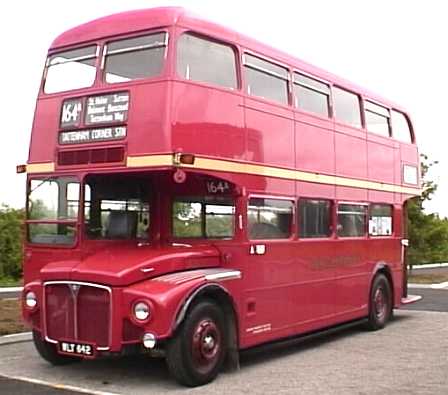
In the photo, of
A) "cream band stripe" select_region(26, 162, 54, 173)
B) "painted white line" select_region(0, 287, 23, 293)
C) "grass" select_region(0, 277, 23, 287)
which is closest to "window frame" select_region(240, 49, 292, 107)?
"cream band stripe" select_region(26, 162, 54, 173)

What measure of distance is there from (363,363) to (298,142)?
3.24 meters

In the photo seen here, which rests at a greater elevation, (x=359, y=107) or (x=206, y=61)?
(x=359, y=107)

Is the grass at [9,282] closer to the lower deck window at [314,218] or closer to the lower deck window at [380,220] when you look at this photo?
the lower deck window at [380,220]

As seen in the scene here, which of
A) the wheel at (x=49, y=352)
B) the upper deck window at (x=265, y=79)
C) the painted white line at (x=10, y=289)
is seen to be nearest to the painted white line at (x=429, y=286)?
the painted white line at (x=10, y=289)

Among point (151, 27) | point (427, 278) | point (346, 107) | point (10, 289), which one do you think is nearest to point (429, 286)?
point (427, 278)

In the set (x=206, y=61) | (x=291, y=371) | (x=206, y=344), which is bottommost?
(x=291, y=371)

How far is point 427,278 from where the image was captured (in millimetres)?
25500

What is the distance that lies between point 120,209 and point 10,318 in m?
5.23

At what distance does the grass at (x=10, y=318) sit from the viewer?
39.9ft

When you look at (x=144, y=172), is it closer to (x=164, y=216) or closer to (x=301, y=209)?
(x=164, y=216)

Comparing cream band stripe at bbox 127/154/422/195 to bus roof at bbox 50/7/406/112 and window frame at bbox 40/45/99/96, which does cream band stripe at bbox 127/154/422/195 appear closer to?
window frame at bbox 40/45/99/96

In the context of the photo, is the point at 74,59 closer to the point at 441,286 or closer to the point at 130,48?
the point at 130,48

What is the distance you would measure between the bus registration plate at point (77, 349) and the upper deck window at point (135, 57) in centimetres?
314

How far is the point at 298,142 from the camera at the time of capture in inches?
420
